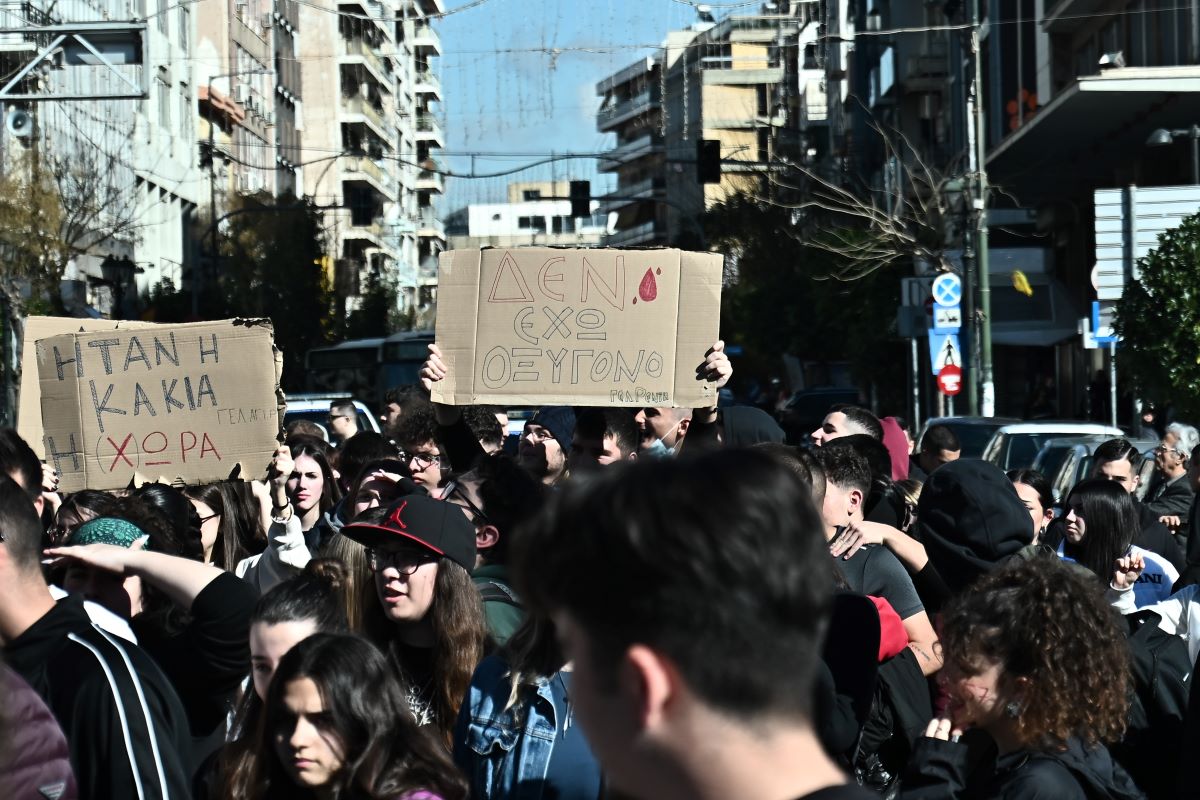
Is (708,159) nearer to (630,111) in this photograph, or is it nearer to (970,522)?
(970,522)

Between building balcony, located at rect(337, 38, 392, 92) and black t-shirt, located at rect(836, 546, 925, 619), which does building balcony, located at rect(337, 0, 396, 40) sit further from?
black t-shirt, located at rect(836, 546, 925, 619)

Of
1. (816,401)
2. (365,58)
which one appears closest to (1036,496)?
(816,401)

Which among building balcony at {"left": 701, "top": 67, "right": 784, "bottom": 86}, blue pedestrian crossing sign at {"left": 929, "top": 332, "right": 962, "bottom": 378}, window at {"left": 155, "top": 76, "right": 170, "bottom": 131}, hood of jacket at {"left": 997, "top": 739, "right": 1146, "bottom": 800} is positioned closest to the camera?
hood of jacket at {"left": 997, "top": 739, "right": 1146, "bottom": 800}

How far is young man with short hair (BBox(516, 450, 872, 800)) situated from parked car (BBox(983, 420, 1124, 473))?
14.8 m

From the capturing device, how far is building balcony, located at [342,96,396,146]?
95.9 meters

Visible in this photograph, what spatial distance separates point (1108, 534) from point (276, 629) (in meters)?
3.73

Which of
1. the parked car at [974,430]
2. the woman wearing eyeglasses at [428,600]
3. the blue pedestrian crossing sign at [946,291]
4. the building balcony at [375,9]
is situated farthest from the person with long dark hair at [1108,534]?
the building balcony at [375,9]

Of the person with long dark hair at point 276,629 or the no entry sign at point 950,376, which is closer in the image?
the person with long dark hair at point 276,629

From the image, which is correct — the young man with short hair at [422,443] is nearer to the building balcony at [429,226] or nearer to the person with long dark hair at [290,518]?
the person with long dark hair at [290,518]

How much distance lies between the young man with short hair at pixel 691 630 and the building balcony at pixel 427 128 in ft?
433

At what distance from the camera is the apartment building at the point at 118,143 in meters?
35.3

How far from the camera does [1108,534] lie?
22.1ft

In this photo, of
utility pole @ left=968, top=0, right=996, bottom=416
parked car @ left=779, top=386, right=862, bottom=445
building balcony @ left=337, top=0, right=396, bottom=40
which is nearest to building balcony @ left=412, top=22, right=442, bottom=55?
building balcony @ left=337, top=0, right=396, bottom=40

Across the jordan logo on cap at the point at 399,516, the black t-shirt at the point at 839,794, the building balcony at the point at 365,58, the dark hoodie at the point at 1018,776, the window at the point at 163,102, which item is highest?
the building balcony at the point at 365,58
